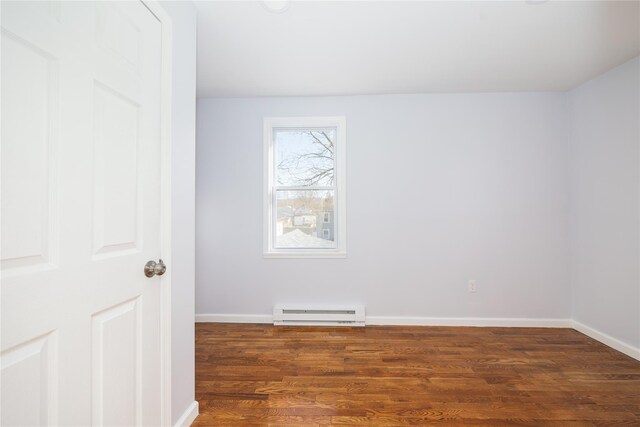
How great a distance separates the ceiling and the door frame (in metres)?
0.67

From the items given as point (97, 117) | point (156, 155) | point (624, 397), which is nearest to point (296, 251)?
point (156, 155)

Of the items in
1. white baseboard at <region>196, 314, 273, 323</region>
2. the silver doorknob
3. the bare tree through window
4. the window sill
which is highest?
the bare tree through window

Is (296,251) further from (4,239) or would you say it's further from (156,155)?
(4,239)

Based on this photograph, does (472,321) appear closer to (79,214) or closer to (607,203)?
(607,203)

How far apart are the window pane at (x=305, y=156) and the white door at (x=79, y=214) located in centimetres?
210

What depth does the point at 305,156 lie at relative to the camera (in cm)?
349

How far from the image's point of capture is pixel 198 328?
326cm

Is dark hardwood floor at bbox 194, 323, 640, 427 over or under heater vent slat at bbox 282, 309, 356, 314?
under

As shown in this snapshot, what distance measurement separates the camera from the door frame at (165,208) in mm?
1466

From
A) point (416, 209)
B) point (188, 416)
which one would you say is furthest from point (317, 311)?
point (188, 416)

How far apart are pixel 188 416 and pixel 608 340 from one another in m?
3.47

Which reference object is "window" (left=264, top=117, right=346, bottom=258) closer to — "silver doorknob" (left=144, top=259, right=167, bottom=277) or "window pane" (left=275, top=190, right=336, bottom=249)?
"window pane" (left=275, top=190, right=336, bottom=249)

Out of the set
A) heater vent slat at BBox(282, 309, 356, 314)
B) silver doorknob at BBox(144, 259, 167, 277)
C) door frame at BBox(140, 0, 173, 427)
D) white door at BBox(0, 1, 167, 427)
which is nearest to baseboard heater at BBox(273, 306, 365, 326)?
heater vent slat at BBox(282, 309, 356, 314)

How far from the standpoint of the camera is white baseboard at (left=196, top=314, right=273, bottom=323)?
340 centimetres
